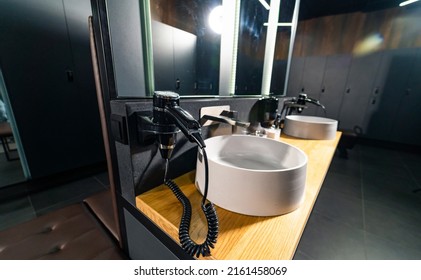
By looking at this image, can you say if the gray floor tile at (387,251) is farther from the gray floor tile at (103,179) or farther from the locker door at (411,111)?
the locker door at (411,111)

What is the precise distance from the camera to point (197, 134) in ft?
1.13

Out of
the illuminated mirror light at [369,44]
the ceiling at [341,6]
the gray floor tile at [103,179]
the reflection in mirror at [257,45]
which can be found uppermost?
the ceiling at [341,6]

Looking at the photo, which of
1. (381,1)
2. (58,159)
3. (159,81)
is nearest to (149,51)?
(159,81)

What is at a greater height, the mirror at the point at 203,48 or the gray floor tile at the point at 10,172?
the mirror at the point at 203,48

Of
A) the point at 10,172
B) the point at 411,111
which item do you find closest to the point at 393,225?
the point at 411,111

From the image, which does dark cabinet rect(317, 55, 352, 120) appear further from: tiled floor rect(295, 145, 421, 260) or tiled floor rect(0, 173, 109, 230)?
tiled floor rect(0, 173, 109, 230)

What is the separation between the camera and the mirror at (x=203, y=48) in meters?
0.68

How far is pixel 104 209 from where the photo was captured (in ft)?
2.60

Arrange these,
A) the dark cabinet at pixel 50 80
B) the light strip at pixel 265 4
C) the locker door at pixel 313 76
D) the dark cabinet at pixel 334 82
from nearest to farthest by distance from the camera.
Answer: the light strip at pixel 265 4 < the dark cabinet at pixel 50 80 < the dark cabinet at pixel 334 82 < the locker door at pixel 313 76

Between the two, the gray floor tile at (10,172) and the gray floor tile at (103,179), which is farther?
the gray floor tile at (103,179)

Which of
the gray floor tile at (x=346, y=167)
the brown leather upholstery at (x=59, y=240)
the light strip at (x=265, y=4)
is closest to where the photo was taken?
the brown leather upholstery at (x=59, y=240)

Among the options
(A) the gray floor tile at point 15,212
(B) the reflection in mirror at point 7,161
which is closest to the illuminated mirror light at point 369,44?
(B) the reflection in mirror at point 7,161
